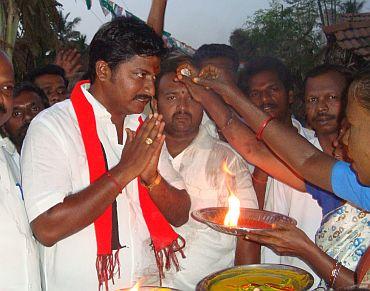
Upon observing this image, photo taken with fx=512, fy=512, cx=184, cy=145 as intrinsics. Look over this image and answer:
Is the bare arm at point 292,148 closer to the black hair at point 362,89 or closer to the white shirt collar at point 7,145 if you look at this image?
the black hair at point 362,89

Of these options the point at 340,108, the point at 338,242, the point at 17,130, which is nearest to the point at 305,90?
the point at 340,108

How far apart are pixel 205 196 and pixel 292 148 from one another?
780mm

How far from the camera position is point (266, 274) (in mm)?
2307

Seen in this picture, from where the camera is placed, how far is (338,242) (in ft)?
9.23

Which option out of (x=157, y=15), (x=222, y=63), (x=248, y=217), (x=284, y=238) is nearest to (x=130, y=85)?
(x=248, y=217)

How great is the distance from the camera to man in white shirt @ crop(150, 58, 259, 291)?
333 centimetres

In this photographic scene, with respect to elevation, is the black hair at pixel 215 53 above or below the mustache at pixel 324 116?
above

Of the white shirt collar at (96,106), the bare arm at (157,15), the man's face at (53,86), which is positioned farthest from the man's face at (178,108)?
the man's face at (53,86)

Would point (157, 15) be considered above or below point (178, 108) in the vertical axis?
above

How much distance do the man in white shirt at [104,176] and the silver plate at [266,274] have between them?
585mm

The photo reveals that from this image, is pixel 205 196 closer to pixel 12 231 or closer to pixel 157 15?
pixel 12 231

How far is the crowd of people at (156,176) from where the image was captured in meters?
2.41

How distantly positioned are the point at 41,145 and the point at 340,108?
7.04 ft

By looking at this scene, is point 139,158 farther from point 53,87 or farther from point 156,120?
point 53,87
